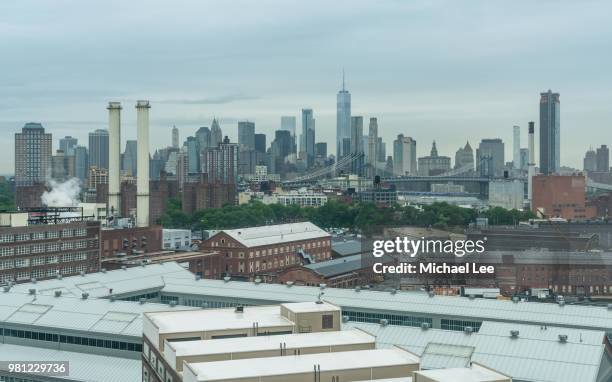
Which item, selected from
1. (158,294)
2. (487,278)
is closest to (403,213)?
(487,278)

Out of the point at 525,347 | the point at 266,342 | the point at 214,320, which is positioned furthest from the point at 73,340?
the point at 525,347

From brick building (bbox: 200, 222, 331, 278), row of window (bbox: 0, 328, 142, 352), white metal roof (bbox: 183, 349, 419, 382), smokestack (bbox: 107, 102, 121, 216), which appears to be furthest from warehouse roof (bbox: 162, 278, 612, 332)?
smokestack (bbox: 107, 102, 121, 216)

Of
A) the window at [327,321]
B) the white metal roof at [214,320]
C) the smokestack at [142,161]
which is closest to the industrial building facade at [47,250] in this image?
the smokestack at [142,161]

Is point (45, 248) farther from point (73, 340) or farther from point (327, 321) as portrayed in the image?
point (327, 321)

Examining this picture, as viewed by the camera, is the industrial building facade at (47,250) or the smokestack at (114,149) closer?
the industrial building facade at (47,250)

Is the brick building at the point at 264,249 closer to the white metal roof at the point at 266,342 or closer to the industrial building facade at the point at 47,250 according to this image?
the industrial building facade at the point at 47,250

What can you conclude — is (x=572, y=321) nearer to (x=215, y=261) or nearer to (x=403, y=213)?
(x=215, y=261)
